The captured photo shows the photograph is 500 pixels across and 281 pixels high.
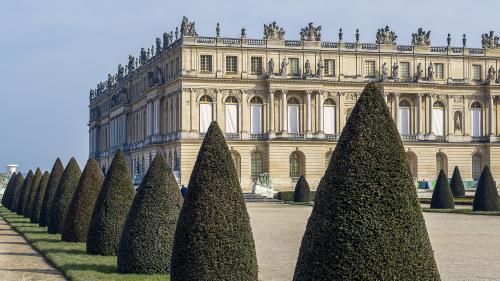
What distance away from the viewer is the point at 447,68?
70.1m

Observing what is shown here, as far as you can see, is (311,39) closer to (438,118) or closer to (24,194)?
(438,118)

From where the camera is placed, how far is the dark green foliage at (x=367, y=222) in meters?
7.70

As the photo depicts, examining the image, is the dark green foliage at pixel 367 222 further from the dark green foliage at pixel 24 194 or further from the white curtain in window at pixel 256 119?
the white curtain in window at pixel 256 119

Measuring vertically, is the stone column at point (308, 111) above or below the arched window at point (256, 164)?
above

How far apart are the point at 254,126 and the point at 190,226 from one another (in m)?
54.8

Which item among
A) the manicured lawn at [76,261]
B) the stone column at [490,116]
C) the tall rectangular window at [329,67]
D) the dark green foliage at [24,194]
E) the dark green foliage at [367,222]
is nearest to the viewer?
the dark green foliage at [367,222]

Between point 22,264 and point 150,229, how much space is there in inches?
153

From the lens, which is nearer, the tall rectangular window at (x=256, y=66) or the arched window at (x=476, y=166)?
the tall rectangular window at (x=256, y=66)

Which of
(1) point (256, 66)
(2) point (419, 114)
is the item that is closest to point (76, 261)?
(1) point (256, 66)

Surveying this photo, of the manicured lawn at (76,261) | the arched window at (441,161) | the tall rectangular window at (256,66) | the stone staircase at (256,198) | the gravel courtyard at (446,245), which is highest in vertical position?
the tall rectangular window at (256,66)

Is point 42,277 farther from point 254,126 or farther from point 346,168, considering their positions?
point 254,126

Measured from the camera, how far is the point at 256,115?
66.4 metres

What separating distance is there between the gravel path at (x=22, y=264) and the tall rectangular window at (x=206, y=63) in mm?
41893

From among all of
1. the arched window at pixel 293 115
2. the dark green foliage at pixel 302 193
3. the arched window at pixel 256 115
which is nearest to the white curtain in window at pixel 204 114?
the arched window at pixel 256 115
